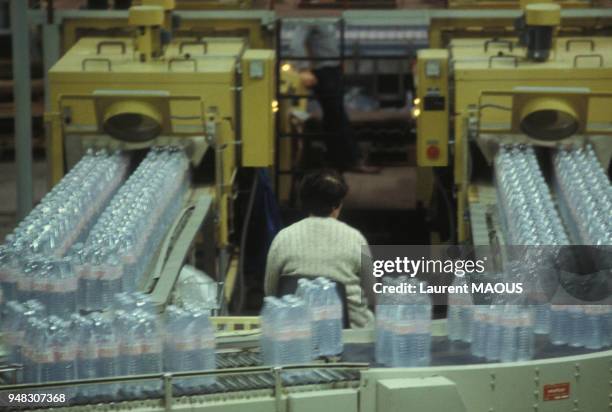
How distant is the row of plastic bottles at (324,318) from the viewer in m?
5.86

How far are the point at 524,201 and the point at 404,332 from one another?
214cm

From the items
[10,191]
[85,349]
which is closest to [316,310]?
[85,349]

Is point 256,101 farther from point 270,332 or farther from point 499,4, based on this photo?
point 270,332

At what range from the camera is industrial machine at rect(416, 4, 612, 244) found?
922cm

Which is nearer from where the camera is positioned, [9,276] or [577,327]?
[577,327]

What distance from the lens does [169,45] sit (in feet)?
34.8

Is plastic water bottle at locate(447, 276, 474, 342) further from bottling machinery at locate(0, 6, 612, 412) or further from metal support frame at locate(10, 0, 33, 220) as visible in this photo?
metal support frame at locate(10, 0, 33, 220)

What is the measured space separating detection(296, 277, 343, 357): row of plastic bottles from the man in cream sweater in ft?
2.74

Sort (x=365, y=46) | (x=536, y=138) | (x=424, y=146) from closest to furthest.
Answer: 1. (x=536, y=138)
2. (x=424, y=146)
3. (x=365, y=46)

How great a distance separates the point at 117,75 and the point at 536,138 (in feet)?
9.36

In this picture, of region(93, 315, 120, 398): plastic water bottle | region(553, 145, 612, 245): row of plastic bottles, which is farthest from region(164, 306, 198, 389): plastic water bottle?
region(553, 145, 612, 245): row of plastic bottles

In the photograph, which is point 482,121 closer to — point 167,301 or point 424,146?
point 424,146

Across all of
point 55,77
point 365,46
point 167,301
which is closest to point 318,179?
point 167,301

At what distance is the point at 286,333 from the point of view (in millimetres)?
A: 5695
